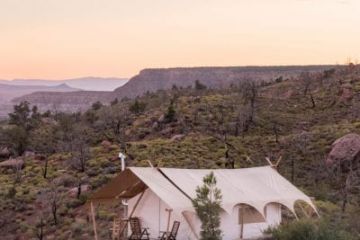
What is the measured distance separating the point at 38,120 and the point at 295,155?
2228 cm

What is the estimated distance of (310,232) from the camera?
22.1 meters

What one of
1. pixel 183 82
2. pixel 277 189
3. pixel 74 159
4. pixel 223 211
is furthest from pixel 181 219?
pixel 183 82

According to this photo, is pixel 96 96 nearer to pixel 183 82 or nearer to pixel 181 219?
pixel 183 82

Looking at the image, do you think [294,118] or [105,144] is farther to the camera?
[294,118]

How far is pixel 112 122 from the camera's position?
176ft

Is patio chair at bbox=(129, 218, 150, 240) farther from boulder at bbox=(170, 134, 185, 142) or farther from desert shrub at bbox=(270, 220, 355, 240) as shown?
boulder at bbox=(170, 134, 185, 142)

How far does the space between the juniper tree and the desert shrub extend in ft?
7.07

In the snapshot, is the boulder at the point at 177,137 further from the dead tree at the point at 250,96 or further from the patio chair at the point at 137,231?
the patio chair at the point at 137,231

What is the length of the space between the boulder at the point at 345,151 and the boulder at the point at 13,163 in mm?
18052

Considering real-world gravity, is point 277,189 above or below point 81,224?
above

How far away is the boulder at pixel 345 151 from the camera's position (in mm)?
40375

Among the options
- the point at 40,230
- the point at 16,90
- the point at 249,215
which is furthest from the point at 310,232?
the point at 16,90

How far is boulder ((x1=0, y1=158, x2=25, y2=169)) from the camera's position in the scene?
148ft

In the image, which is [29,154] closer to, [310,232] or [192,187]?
[192,187]
